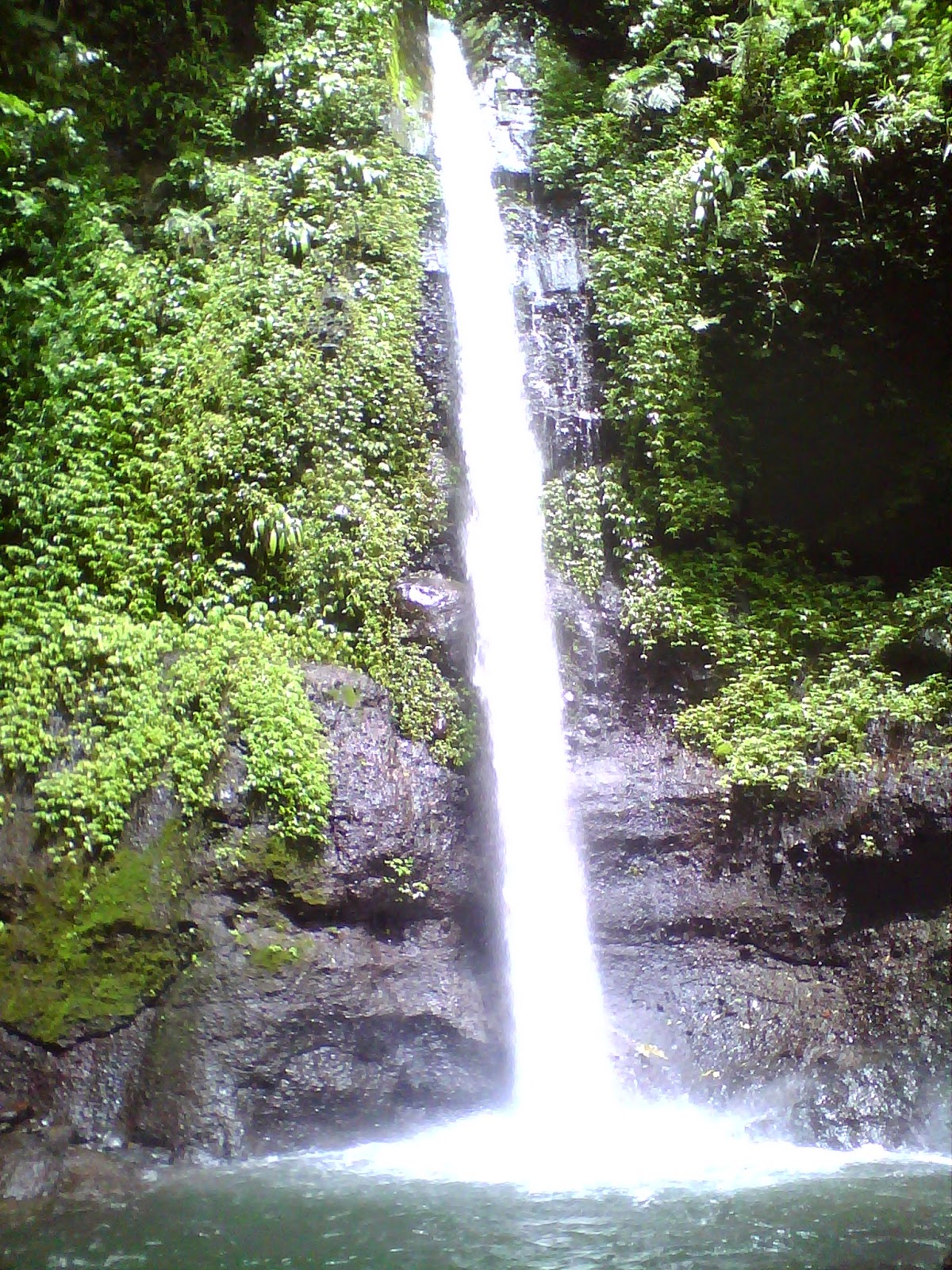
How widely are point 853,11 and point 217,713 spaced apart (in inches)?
304

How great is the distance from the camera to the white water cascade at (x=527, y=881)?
5250 mm

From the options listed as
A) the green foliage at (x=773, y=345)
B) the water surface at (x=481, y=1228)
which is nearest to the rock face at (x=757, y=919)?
the green foliage at (x=773, y=345)

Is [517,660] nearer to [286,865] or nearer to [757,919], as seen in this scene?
[286,865]

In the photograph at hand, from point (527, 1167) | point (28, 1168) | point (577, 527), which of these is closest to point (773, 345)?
point (577, 527)

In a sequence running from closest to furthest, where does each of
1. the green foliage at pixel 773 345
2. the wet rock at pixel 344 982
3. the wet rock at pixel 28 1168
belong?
1. the wet rock at pixel 28 1168
2. the wet rock at pixel 344 982
3. the green foliage at pixel 773 345

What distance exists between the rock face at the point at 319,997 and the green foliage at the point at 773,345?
7.44 feet

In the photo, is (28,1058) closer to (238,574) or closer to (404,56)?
(238,574)

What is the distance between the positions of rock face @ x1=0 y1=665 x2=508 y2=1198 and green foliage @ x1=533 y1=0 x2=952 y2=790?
7.44 feet

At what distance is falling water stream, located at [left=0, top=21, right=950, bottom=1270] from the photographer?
13.3 ft

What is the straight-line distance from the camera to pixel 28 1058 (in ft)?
17.5

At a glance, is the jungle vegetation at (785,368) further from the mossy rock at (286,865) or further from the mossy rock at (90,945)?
the mossy rock at (90,945)

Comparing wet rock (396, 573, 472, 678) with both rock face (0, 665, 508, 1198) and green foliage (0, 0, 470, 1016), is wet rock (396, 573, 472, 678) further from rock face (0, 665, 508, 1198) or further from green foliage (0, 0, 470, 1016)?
rock face (0, 665, 508, 1198)

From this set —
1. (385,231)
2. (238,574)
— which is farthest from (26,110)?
(238,574)

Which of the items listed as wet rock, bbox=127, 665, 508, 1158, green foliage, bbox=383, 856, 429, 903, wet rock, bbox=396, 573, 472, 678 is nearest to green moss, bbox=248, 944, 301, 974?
wet rock, bbox=127, 665, 508, 1158
